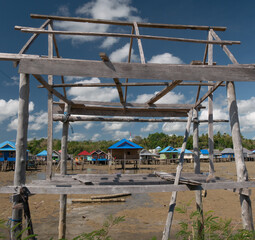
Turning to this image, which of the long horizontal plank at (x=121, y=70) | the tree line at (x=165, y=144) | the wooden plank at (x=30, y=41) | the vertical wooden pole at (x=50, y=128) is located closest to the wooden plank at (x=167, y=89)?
the long horizontal plank at (x=121, y=70)

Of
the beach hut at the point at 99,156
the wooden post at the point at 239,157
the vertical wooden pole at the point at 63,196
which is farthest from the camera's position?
the beach hut at the point at 99,156

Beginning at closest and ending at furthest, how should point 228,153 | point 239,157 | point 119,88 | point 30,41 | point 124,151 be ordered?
point 239,157 → point 30,41 → point 119,88 → point 124,151 → point 228,153

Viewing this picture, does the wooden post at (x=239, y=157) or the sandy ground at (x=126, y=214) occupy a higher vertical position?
the wooden post at (x=239, y=157)

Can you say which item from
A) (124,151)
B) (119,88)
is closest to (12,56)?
(119,88)

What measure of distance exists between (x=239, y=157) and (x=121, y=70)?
2.72 metres

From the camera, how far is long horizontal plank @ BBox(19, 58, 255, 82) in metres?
3.81

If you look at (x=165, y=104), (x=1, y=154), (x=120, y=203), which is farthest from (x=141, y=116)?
(x=1, y=154)

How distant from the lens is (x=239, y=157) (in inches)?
169

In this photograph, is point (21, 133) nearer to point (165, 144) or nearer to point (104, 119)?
point (104, 119)

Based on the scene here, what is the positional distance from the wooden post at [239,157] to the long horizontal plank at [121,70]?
1.35 feet

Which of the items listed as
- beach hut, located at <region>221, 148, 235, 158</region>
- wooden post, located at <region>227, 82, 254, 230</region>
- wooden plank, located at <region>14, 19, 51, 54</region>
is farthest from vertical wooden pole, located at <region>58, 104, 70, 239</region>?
beach hut, located at <region>221, 148, 235, 158</region>

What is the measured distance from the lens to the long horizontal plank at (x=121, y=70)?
3.81 m

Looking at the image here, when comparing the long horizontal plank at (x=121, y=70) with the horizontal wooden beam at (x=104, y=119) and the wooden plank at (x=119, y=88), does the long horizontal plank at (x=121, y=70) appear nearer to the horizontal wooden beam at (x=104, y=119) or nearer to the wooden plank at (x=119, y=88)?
the wooden plank at (x=119, y=88)

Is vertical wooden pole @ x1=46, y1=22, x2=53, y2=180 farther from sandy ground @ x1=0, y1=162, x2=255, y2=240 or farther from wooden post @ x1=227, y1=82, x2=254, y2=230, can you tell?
wooden post @ x1=227, y1=82, x2=254, y2=230
